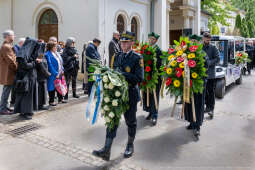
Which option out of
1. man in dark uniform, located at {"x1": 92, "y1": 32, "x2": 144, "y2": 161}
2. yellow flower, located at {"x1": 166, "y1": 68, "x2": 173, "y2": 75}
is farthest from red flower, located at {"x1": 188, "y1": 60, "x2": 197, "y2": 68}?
man in dark uniform, located at {"x1": 92, "y1": 32, "x2": 144, "y2": 161}

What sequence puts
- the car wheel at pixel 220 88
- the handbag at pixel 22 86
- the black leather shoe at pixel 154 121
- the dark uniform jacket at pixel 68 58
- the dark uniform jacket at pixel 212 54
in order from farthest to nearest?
the car wheel at pixel 220 88, the dark uniform jacket at pixel 68 58, the dark uniform jacket at pixel 212 54, the black leather shoe at pixel 154 121, the handbag at pixel 22 86

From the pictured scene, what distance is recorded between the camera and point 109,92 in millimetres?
3930

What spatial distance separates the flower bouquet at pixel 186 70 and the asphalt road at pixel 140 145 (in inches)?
38.0

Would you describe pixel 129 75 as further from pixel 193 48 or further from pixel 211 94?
pixel 211 94

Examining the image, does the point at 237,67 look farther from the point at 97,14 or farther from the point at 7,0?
the point at 7,0

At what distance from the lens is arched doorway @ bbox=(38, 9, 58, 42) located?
12922mm

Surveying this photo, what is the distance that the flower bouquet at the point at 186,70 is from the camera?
5.18 metres

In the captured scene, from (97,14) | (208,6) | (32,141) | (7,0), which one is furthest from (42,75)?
(208,6)

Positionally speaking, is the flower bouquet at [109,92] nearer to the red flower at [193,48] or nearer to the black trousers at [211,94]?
the red flower at [193,48]

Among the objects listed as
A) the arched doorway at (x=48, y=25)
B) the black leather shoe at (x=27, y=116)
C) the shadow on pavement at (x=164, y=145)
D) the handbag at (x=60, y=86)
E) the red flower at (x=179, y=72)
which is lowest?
the shadow on pavement at (x=164, y=145)

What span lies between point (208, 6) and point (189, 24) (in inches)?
261

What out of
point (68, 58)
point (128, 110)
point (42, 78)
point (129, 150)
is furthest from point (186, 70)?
point (68, 58)

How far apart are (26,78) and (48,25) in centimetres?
758

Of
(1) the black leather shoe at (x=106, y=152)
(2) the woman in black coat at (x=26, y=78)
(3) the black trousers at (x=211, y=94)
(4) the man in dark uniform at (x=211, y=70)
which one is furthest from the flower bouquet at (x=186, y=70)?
(2) the woman in black coat at (x=26, y=78)
